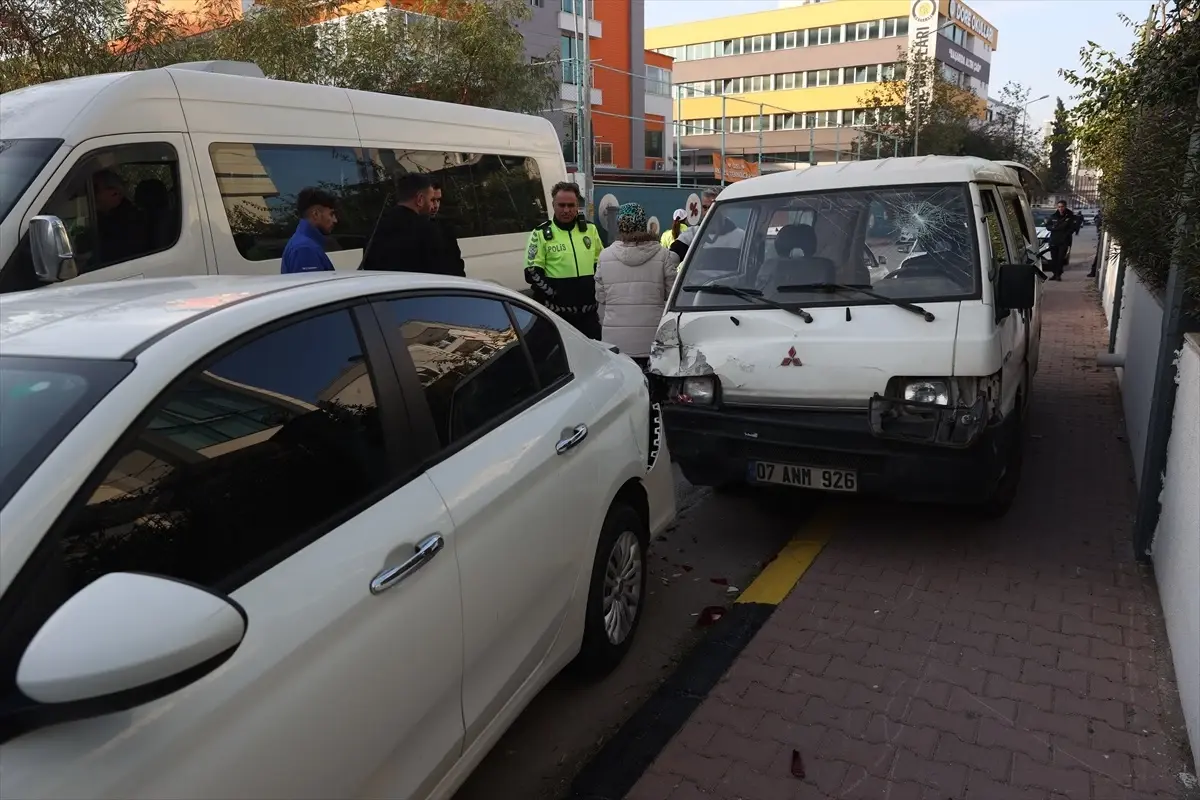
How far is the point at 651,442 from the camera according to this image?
12.9 ft

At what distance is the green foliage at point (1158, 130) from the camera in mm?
3857

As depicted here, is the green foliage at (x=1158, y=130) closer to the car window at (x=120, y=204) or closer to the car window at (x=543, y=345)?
the car window at (x=543, y=345)

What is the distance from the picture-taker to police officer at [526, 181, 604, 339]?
257 inches

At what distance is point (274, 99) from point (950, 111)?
41974 millimetres

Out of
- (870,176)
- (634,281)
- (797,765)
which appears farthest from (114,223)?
(797,765)

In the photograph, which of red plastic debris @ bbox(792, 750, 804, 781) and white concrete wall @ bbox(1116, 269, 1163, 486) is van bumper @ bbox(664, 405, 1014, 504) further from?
red plastic debris @ bbox(792, 750, 804, 781)

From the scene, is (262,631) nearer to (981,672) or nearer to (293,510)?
(293,510)

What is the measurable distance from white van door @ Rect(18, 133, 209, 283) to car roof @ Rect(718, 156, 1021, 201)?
3.70 m

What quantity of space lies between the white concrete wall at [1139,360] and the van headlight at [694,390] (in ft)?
7.94

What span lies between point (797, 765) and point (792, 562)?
5.84 feet

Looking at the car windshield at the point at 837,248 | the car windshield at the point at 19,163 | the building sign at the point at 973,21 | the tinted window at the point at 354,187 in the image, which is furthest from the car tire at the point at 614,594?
the building sign at the point at 973,21

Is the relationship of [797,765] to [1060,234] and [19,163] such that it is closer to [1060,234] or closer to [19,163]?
[19,163]

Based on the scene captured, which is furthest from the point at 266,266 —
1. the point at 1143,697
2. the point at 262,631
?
the point at 1143,697

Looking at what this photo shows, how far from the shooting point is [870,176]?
5.20 m
